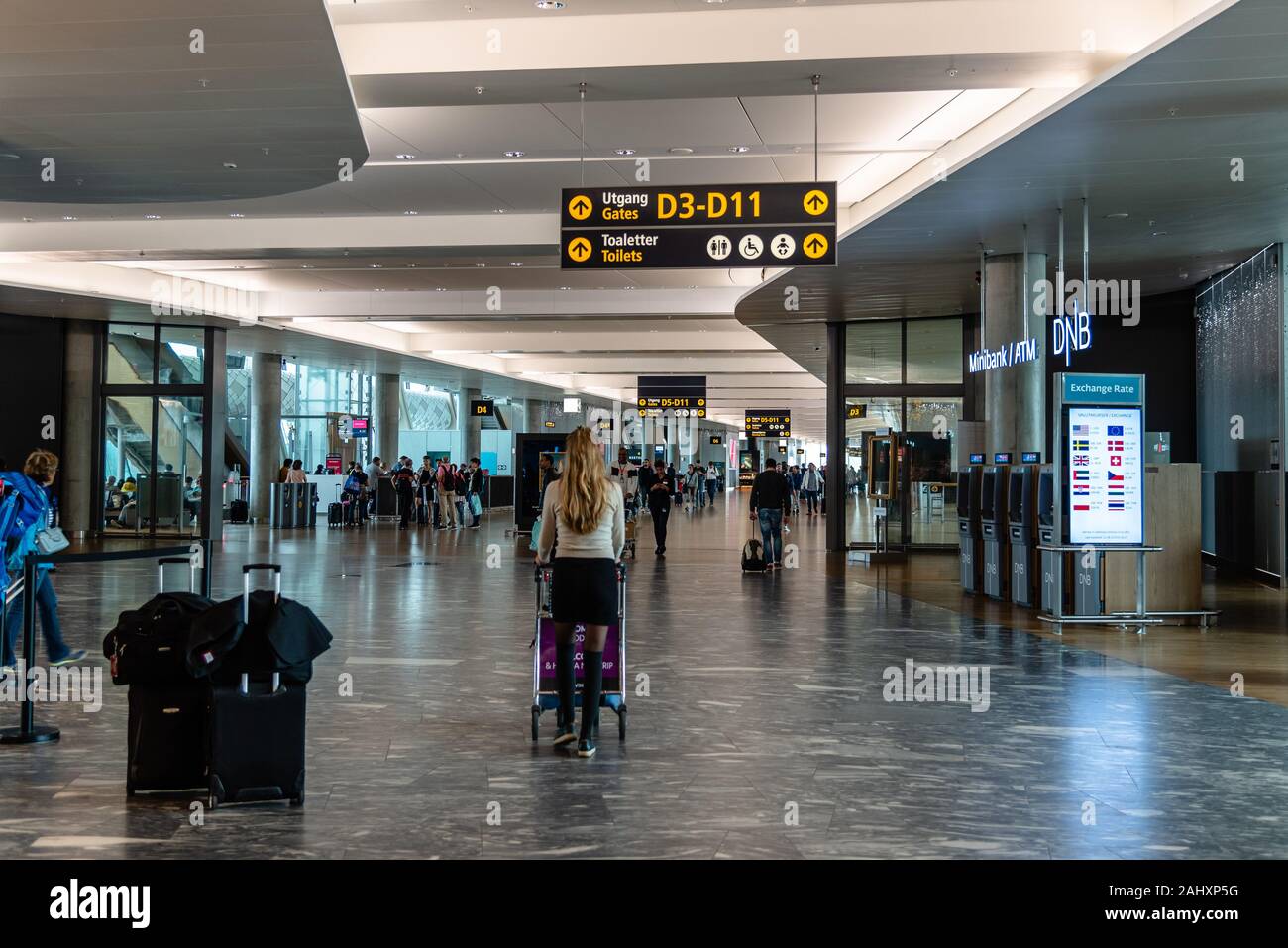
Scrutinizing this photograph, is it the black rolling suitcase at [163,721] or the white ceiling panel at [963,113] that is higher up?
the white ceiling panel at [963,113]

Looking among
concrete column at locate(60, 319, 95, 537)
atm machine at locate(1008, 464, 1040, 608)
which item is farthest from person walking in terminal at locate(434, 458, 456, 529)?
atm machine at locate(1008, 464, 1040, 608)

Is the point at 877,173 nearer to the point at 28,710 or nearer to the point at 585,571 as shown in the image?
the point at 585,571

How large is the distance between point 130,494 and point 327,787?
76.8 ft

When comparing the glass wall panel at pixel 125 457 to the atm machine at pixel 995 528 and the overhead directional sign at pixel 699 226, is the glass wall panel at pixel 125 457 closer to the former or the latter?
the overhead directional sign at pixel 699 226

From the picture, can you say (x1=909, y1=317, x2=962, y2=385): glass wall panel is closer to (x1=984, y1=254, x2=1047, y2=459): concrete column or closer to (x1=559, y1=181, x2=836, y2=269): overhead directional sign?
(x1=984, y1=254, x2=1047, y2=459): concrete column

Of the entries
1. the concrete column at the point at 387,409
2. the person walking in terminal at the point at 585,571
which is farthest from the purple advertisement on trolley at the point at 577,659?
the concrete column at the point at 387,409

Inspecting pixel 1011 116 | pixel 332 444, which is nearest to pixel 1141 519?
pixel 1011 116

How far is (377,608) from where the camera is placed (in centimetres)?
1316

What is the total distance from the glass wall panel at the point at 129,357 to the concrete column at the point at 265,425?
20.9 ft

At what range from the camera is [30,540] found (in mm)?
8352

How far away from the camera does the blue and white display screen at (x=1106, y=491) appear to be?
12617 mm
